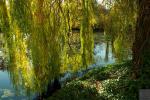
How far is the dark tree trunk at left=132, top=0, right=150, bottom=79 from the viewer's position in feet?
24.2

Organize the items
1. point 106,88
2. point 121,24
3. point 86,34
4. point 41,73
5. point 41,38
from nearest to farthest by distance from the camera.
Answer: point 41,38
point 41,73
point 106,88
point 86,34
point 121,24

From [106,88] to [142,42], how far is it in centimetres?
136

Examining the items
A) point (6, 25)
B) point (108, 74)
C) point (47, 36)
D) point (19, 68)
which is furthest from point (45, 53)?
point (108, 74)

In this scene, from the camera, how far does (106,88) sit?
7.71m

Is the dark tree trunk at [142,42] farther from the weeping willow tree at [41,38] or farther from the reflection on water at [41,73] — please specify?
the reflection on water at [41,73]

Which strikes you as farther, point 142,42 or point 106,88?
point 106,88

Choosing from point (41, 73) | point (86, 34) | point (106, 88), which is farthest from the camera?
point (86, 34)

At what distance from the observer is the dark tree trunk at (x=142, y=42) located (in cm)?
737

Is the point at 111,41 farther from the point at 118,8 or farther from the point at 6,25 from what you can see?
the point at 6,25

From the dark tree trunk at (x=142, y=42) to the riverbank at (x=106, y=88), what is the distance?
14.6 inches

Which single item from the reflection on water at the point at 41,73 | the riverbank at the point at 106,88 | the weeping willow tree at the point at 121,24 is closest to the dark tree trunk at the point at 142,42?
the riverbank at the point at 106,88

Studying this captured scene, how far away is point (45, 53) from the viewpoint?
295 inches

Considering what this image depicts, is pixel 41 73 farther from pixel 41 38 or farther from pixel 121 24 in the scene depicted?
pixel 121 24

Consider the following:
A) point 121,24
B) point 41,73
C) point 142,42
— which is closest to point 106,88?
point 142,42
